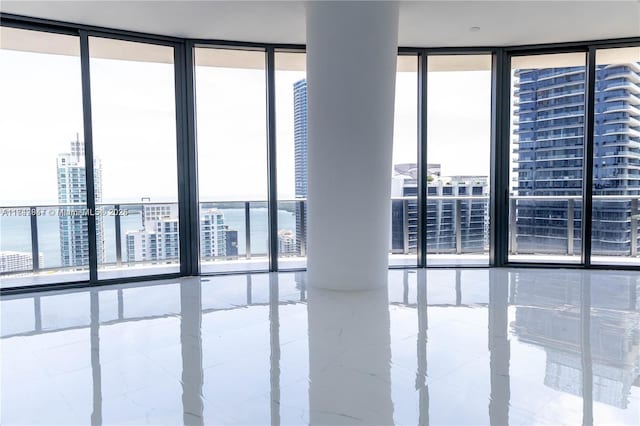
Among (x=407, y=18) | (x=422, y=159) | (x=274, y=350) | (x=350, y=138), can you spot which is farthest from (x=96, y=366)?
(x=422, y=159)

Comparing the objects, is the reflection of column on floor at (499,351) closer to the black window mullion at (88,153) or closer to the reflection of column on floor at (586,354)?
the reflection of column on floor at (586,354)

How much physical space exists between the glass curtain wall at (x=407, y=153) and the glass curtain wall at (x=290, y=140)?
1.17 m

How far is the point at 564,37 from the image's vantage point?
4.80 meters

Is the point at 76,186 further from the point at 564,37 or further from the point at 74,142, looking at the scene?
the point at 564,37

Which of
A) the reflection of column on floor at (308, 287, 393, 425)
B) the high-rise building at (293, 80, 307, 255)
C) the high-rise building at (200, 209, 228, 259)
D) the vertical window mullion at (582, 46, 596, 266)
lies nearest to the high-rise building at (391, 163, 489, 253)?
the vertical window mullion at (582, 46, 596, 266)

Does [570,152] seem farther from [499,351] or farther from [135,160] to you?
[135,160]

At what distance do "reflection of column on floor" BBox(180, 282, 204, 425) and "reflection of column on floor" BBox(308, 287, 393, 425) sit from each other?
0.55m

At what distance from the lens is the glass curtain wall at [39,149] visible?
429cm

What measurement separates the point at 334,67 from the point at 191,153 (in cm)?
205

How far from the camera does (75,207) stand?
4.53m

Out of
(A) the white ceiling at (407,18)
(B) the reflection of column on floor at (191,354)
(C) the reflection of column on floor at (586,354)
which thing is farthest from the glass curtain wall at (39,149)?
(C) the reflection of column on floor at (586,354)

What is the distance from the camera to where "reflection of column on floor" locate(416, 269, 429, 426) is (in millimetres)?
1916

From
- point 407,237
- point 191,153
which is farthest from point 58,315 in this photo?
point 407,237

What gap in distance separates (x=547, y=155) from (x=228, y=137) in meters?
4.05
